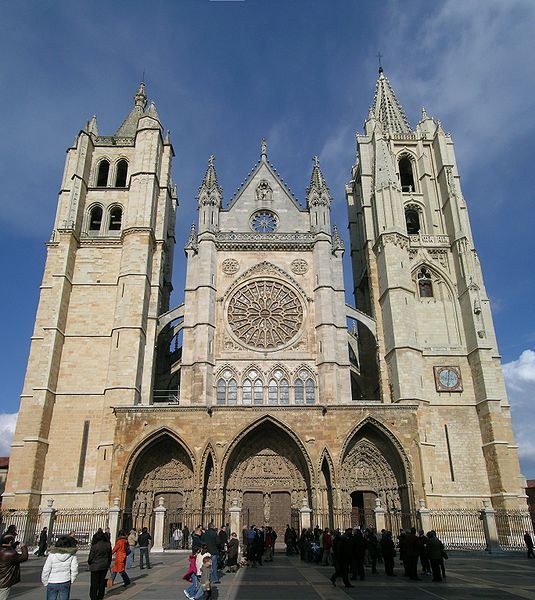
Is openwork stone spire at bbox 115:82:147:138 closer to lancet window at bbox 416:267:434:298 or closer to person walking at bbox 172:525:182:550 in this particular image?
lancet window at bbox 416:267:434:298

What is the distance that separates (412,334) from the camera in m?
21.8

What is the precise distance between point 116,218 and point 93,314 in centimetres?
627

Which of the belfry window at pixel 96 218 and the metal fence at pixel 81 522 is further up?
the belfry window at pixel 96 218

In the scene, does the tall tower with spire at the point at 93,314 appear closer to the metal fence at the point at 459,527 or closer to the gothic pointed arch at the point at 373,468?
the gothic pointed arch at the point at 373,468

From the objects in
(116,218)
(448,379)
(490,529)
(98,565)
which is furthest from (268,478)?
(116,218)

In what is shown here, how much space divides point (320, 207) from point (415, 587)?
62.9 ft

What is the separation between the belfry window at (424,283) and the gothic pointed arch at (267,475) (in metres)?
9.97

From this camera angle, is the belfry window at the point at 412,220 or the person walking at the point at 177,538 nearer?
the person walking at the point at 177,538

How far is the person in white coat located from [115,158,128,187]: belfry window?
2486 centimetres

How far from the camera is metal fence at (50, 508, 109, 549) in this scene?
55.9ft

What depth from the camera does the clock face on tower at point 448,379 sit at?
2142cm

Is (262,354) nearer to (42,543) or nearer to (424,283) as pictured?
(424,283)

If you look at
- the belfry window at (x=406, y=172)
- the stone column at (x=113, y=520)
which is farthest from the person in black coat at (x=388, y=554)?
the belfry window at (x=406, y=172)

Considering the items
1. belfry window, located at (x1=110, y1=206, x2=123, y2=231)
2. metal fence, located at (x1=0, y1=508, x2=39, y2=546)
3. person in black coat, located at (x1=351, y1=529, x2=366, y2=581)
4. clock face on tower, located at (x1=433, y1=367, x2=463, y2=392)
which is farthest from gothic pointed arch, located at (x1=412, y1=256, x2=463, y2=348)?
metal fence, located at (x1=0, y1=508, x2=39, y2=546)
